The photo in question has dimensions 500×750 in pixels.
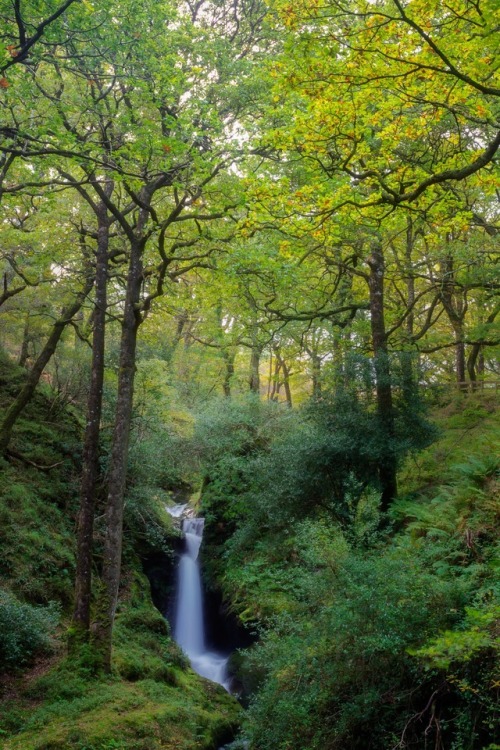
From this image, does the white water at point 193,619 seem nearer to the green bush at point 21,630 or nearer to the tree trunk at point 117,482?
the tree trunk at point 117,482

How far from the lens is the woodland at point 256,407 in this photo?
605cm

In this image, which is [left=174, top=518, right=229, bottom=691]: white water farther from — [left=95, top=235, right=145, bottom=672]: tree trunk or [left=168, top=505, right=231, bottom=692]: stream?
[left=95, top=235, right=145, bottom=672]: tree trunk

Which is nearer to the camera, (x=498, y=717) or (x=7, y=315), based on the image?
(x=498, y=717)

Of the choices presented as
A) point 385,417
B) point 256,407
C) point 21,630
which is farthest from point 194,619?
point 385,417

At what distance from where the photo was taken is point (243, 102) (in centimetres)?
1061

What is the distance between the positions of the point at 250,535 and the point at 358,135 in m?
10.2

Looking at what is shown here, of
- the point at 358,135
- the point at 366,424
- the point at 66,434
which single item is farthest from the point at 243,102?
the point at 66,434

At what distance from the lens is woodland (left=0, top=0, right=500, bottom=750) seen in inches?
238

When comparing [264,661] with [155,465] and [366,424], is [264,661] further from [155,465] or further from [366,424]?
[155,465]

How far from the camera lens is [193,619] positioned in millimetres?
16125

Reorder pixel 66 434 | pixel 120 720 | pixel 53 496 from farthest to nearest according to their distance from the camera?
1. pixel 66 434
2. pixel 53 496
3. pixel 120 720

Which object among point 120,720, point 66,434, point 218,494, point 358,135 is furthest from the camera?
point 218,494

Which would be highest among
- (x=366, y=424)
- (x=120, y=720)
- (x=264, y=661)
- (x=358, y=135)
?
(x=358, y=135)

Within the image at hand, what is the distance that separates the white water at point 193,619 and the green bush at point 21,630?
18.0ft
